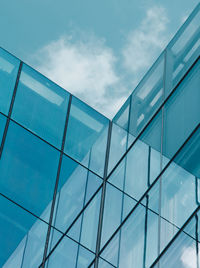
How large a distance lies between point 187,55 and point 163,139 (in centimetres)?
237

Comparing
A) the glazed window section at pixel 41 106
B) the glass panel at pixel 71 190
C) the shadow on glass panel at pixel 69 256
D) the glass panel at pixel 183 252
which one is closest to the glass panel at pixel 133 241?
the glass panel at pixel 183 252

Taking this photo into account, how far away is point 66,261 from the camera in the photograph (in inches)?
629

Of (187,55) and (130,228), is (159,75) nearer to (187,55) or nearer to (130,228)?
(187,55)

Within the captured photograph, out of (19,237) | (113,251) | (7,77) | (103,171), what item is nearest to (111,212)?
(113,251)

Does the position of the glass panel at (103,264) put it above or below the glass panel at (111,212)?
below

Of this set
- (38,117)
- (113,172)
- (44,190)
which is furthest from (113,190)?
(38,117)

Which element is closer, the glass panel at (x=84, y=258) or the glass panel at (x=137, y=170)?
the glass panel at (x=137, y=170)

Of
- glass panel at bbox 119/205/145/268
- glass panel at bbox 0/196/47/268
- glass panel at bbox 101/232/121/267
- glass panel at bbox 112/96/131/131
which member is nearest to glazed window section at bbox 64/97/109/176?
glass panel at bbox 112/96/131/131

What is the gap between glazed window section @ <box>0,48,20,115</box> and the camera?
17528 mm

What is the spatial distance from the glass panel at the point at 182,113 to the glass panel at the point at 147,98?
1.16 metres

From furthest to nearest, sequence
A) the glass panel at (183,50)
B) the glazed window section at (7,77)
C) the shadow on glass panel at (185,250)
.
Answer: the glazed window section at (7,77), the glass panel at (183,50), the shadow on glass panel at (185,250)

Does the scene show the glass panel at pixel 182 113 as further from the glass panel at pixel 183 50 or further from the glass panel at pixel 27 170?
the glass panel at pixel 27 170

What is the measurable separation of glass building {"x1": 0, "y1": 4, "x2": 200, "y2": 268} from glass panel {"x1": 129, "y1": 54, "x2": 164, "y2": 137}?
51 mm

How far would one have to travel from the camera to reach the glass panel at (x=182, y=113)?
13.0 m
